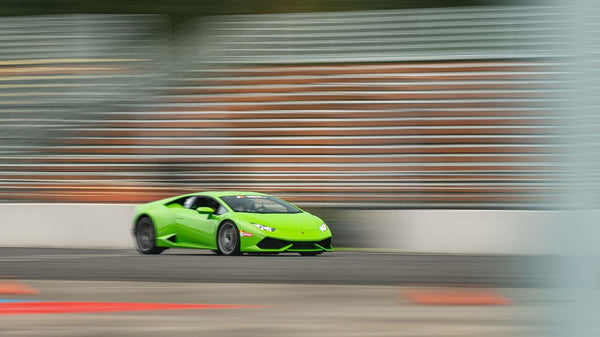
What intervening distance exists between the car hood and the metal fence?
3.88 metres

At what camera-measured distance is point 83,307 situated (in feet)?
24.6

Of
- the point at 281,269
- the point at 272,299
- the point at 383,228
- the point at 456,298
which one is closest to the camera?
the point at 456,298

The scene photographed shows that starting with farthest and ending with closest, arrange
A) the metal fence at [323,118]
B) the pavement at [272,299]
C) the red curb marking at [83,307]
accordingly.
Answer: the metal fence at [323,118] → the red curb marking at [83,307] → the pavement at [272,299]

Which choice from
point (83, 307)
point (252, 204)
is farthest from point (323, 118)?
point (83, 307)

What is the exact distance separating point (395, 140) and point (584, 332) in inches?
637

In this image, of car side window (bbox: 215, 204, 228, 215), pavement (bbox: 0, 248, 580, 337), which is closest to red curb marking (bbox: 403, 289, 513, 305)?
pavement (bbox: 0, 248, 580, 337)

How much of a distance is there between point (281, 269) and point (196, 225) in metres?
3.69

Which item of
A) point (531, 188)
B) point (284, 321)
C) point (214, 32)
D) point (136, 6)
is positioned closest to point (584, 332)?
point (284, 321)

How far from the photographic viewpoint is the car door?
14.8 meters

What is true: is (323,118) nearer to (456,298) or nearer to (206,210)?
(206,210)

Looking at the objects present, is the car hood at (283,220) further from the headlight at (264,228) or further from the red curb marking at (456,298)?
the red curb marking at (456,298)

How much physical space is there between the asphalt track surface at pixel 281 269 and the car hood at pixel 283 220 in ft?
1.90

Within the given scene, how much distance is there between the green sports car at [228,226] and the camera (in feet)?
47.0

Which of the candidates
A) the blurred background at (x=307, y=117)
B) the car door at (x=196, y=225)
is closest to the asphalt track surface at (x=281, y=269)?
the car door at (x=196, y=225)
